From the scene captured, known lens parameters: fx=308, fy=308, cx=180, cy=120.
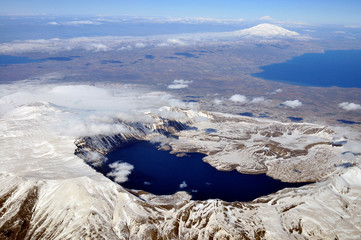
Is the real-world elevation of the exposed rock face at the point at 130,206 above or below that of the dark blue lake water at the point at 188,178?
above

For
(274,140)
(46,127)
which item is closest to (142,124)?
(46,127)

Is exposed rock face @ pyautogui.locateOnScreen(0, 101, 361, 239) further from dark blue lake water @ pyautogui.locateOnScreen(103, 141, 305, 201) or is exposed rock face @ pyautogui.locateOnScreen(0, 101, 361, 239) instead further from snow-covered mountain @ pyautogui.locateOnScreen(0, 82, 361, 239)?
dark blue lake water @ pyautogui.locateOnScreen(103, 141, 305, 201)

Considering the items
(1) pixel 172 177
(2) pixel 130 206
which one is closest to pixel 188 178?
(1) pixel 172 177

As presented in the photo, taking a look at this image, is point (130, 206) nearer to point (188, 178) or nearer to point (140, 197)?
point (140, 197)

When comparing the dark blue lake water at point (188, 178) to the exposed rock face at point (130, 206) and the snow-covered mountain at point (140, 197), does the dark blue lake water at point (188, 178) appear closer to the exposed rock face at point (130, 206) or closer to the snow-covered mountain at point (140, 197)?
the snow-covered mountain at point (140, 197)

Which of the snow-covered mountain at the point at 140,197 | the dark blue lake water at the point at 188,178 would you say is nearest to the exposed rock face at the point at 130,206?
the snow-covered mountain at the point at 140,197

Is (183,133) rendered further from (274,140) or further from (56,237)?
(56,237)

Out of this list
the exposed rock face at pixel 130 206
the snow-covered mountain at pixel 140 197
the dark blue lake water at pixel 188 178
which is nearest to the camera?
the exposed rock face at pixel 130 206

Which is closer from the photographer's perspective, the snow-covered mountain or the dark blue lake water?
the snow-covered mountain

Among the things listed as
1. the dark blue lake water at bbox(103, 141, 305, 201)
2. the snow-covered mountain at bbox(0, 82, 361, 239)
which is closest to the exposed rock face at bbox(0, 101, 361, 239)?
the snow-covered mountain at bbox(0, 82, 361, 239)
